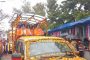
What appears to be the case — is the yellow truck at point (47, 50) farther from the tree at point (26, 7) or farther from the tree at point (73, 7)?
the tree at point (26, 7)

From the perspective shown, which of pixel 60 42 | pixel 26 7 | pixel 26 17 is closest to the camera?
pixel 60 42

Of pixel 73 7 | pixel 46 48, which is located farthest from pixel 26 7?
pixel 46 48

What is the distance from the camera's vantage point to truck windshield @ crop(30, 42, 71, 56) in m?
9.21

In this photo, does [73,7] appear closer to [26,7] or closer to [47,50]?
[47,50]

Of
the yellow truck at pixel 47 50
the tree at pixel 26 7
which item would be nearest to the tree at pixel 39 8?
the tree at pixel 26 7

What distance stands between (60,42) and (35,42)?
80 centimetres

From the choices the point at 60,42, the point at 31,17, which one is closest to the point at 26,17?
the point at 31,17

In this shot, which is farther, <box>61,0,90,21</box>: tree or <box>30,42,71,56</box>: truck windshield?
<box>61,0,90,21</box>: tree

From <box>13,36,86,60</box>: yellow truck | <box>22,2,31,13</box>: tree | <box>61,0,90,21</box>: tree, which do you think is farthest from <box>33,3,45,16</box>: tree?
<box>13,36,86,60</box>: yellow truck

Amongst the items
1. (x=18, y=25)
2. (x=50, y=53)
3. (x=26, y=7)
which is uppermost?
(x=26, y=7)

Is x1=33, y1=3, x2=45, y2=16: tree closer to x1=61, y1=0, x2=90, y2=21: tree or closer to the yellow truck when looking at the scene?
x1=61, y1=0, x2=90, y2=21: tree

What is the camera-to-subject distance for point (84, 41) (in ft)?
75.4

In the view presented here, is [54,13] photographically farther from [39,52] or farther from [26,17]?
[39,52]

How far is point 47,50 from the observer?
9336 mm
